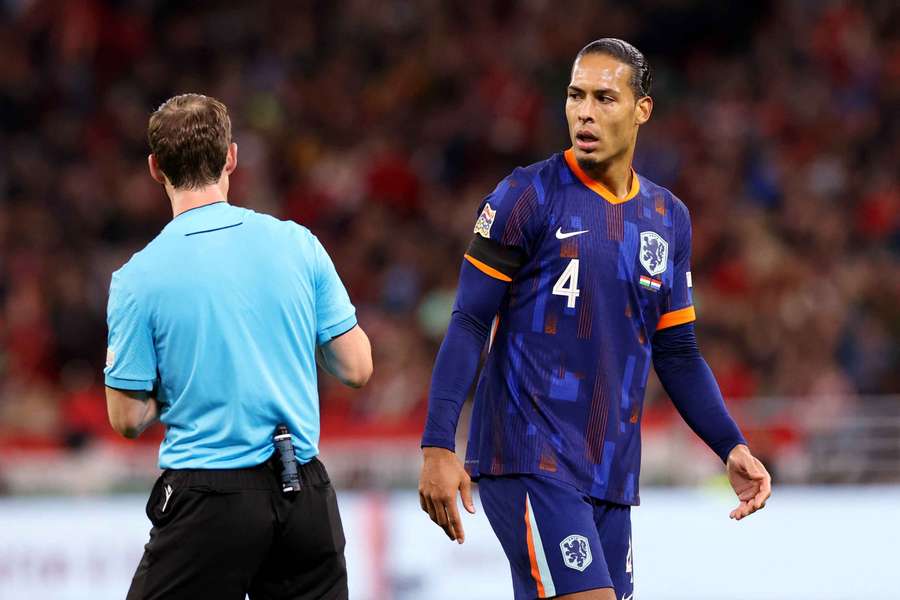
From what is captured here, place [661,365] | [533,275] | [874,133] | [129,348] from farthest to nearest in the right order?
[874,133] < [661,365] < [533,275] < [129,348]

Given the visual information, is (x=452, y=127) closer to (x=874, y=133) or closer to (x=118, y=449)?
(x=874, y=133)

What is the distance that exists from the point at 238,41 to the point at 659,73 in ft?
15.1

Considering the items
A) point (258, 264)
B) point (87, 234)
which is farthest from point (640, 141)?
point (258, 264)

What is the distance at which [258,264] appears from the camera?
4.09m

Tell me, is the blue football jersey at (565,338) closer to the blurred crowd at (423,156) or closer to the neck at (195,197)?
the neck at (195,197)

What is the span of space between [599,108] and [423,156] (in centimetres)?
1021

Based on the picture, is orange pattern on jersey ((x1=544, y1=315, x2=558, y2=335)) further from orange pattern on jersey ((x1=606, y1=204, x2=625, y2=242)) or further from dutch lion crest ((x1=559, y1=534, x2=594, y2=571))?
dutch lion crest ((x1=559, y1=534, x2=594, y2=571))

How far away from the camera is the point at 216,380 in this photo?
159 inches

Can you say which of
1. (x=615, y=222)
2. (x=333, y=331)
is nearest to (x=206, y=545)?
(x=333, y=331)

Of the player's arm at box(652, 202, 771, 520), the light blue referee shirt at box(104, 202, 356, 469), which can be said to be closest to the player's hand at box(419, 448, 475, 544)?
the light blue referee shirt at box(104, 202, 356, 469)

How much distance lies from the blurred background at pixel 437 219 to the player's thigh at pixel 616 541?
15.4ft

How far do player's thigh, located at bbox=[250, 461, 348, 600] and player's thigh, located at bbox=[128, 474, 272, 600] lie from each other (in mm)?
66

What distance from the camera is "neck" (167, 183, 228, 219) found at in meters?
4.14

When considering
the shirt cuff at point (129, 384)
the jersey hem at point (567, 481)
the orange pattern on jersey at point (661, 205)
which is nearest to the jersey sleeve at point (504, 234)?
the orange pattern on jersey at point (661, 205)
